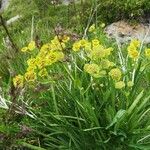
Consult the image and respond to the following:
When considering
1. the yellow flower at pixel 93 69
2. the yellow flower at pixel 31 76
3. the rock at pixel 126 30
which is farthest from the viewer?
the rock at pixel 126 30

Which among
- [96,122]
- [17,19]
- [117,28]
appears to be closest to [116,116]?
[96,122]

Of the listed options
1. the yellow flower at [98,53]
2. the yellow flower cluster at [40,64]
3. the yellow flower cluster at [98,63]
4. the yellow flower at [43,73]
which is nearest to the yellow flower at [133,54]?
the yellow flower cluster at [98,63]

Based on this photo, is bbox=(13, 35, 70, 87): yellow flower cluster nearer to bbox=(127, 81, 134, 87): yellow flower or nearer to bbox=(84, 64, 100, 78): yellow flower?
bbox=(84, 64, 100, 78): yellow flower

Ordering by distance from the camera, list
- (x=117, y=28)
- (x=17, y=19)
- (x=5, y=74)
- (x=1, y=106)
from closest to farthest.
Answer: (x=1, y=106) → (x=5, y=74) → (x=117, y=28) → (x=17, y=19)

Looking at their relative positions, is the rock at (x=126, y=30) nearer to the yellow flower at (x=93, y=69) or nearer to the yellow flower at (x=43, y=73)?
the yellow flower at (x=43, y=73)

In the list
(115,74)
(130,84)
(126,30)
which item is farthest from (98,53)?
(126,30)

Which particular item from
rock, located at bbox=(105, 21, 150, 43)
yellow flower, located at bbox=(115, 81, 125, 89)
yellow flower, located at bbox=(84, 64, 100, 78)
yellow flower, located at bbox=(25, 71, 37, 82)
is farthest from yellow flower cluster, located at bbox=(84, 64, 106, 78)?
rock, located at bbox=(105, 21, 150, 43)

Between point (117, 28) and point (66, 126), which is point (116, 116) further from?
point (117, 28)

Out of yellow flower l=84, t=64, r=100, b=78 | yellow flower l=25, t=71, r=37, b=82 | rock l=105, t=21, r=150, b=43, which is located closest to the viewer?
yellow flower l=84, t=64, r=100, b=78

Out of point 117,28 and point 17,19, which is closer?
point 117,28

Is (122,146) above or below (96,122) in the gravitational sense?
below

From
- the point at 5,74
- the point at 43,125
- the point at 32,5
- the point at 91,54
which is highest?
the point at 91,54
